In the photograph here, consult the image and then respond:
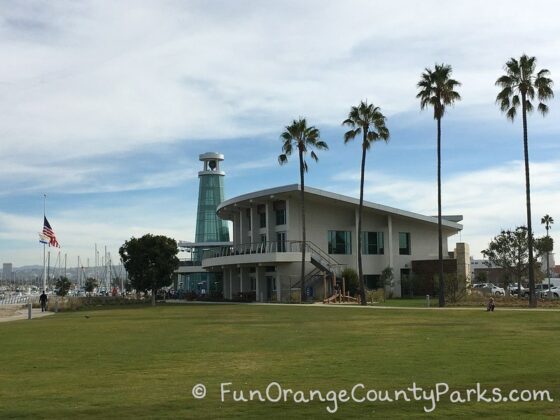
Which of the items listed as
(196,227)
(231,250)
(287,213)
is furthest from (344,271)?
(196,227)

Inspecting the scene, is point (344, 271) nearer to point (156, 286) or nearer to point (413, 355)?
point (156, 286)

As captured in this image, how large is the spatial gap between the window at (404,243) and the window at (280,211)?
12.5m

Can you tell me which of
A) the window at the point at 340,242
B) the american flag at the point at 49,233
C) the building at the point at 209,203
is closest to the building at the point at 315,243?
the window at the point at 340,242

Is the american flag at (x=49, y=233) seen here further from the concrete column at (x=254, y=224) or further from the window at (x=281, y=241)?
the concrete column at (x=254, y=224)

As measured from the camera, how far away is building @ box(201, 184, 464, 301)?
2355 inches

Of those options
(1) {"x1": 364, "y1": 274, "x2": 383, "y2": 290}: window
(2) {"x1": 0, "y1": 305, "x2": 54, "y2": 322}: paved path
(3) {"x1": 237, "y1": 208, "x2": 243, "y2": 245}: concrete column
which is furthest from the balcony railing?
(2) {"x1": 0, "y1": 305, "x2": 54, "y2": 322}: paved path

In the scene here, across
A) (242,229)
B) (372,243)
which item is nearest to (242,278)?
(242,229)

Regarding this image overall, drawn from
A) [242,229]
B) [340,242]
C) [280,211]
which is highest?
[280,211]

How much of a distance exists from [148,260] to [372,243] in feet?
71.0

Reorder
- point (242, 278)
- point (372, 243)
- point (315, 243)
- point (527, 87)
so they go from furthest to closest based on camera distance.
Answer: point (242, 278)
point (372, 243)
point (315, 243)
point (527, 87)

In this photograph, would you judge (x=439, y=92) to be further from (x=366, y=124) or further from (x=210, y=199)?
(x=210, y=199)

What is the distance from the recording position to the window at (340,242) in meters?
63.6

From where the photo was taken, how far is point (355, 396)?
1021 cm

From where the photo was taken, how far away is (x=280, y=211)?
64.0 metres
